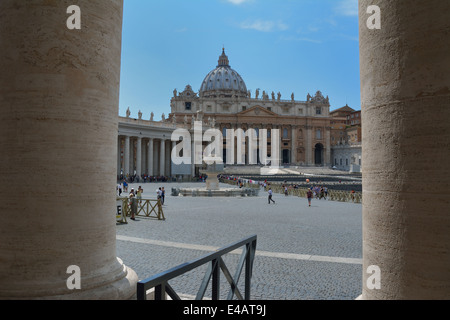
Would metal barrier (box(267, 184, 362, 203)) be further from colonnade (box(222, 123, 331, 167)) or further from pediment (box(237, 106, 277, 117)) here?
colonnade (box(222, 123, 331, 167))

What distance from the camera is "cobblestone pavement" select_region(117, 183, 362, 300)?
234 inches

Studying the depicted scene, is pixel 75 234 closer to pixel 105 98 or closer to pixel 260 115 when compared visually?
pixel 105 98

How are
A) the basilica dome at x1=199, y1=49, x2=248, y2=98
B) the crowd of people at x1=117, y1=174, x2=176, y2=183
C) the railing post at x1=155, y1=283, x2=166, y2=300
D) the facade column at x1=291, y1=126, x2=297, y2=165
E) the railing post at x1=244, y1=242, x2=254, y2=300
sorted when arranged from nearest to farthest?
the railing post at x1=155, y1=283, x2=166, y2=300 < the railing post at x1=244, y1=242, x2=254, y2=300 < the crowd of people at x1=117, y1=174, x2=176, y2=183 < the facade column at x1=291, y1=126, x2=297, y2=165 < the basilica dome at x1=199, y1=49, x2=248, y2=98

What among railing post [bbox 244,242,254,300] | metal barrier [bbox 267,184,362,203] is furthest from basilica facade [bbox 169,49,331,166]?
railing post [bbox 244,242,254,300]

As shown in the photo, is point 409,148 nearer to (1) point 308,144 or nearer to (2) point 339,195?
(2) point 339,195

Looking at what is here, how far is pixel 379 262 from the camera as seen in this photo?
9.12ft

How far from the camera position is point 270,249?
8.83 metres

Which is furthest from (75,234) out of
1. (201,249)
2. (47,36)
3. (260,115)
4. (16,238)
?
(260,115)

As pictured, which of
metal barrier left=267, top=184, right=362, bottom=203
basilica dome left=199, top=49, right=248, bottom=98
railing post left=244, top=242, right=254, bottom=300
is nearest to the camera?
railing post left=244, top=242, right=254, bottom=300

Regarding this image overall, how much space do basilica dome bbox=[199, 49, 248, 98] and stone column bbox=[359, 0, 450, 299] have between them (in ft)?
358

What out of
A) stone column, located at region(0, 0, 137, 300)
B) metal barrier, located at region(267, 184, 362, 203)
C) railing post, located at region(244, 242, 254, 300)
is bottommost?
metal barrier, located at region(267, 184, 362, 203)

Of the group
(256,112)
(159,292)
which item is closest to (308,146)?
(256,112)

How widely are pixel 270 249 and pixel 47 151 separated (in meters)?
6.70
